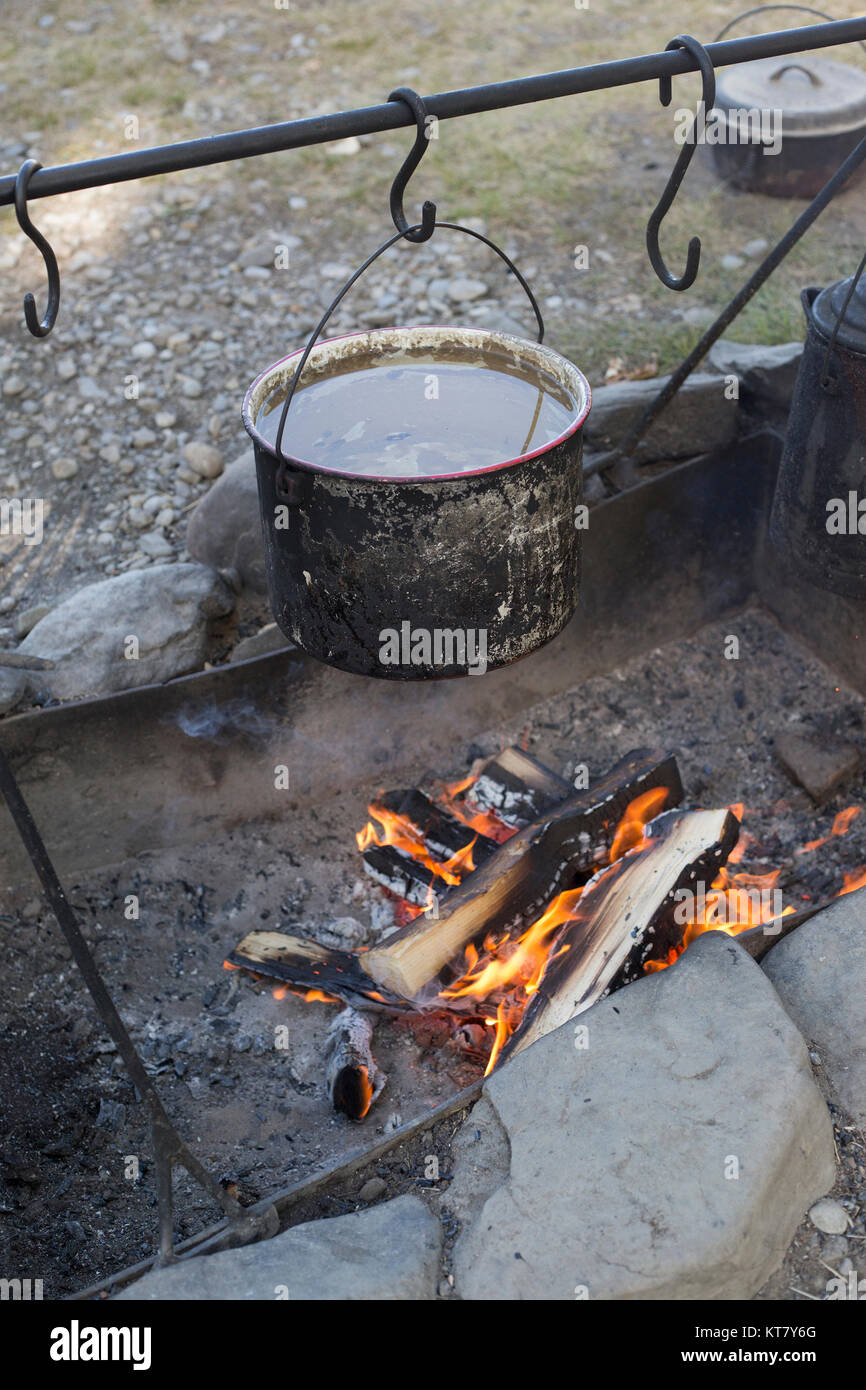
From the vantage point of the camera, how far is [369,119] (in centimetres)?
208

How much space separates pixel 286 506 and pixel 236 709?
1.40 metres

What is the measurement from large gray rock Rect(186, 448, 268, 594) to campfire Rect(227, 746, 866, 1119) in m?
0.88

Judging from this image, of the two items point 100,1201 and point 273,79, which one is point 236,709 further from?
point 273,79

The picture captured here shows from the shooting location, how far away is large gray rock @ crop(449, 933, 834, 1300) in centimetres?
218

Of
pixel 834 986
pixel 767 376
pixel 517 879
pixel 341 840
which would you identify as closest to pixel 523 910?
pixel 517 879

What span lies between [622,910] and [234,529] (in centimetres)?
181

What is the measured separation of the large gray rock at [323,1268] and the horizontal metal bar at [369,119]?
6.22 ft

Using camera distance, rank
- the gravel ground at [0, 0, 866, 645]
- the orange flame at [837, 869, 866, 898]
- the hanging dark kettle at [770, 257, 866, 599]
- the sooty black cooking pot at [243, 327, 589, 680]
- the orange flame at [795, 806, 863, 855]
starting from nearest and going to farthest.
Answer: the sooty black cooking pot at [243, 327, 589, 680] → the hanging dark kettle at [770, 257, 866, 599] → the orange flame at [837, 869, 866, 898] → the orange flame at [795, 806, 863, 855] → the gravel ground at [0, 0, 866, 645]

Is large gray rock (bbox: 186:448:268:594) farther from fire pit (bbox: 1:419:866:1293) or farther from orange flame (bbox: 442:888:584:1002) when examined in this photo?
orange flame (bbox: 442:888:584:1002)

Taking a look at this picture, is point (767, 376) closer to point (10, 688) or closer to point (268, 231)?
A: point (10, 688)

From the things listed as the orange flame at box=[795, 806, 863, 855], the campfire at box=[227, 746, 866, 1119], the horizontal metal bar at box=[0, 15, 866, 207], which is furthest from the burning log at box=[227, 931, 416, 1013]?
the horizontal metal bar at box=[0, 15, 866, 207]

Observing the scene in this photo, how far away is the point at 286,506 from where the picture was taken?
7.27ft

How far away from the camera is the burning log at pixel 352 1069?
290 centimetres


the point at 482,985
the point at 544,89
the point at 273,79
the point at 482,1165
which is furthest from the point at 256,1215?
the point at 273,79
